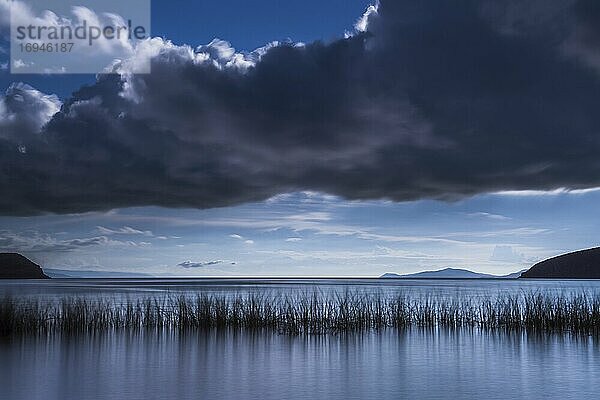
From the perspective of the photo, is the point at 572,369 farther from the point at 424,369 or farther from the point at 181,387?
the point at 181,387

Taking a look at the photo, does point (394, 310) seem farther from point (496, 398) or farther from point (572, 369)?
point (496, 398)

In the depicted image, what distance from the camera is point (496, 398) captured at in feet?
34.3

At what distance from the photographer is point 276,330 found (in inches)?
696

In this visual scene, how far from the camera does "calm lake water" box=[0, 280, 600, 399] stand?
11.0 metres

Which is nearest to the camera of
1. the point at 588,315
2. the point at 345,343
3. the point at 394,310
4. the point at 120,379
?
the point at 120,379

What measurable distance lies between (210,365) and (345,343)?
4106 millimetres

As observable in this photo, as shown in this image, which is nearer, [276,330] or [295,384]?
[295,384]

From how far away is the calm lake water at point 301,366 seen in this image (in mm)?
11008

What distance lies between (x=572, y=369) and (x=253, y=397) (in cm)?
649

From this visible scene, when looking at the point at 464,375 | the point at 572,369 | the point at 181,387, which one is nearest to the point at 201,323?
the point at 181,387

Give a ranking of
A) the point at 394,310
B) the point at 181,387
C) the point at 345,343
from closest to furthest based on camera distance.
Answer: the point at 181,387
the point at 345,343
the point at 394,310

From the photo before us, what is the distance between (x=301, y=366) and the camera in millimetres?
13320

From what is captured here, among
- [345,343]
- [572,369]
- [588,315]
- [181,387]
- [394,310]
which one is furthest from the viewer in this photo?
[394,310]

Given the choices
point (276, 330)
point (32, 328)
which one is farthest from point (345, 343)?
point (32, 328)
